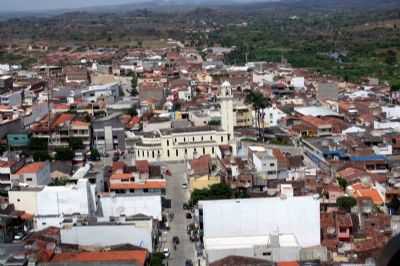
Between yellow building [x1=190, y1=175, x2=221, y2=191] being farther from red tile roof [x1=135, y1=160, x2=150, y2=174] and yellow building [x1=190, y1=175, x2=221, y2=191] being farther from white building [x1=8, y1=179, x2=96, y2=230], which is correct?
white building [x1=8, y1=179, x2=96, y2=230]

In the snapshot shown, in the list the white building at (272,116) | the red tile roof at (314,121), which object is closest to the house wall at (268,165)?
the red tile roof at (314,121)

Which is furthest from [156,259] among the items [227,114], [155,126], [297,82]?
[297,82]

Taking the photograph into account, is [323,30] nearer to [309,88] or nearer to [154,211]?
[309,88]

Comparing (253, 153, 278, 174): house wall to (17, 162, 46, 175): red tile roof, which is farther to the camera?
(253, 153, 278, 174): house wall

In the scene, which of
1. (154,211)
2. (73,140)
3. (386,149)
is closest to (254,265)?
(154,211)

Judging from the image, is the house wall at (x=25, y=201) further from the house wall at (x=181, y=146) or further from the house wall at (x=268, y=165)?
the house wall at (x=181, y=146)

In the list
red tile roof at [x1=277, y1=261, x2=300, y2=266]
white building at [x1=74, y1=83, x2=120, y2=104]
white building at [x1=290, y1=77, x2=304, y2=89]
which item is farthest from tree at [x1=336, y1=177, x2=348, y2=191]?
white building at [x1=290, y1=77, x2=304, y2=89]
